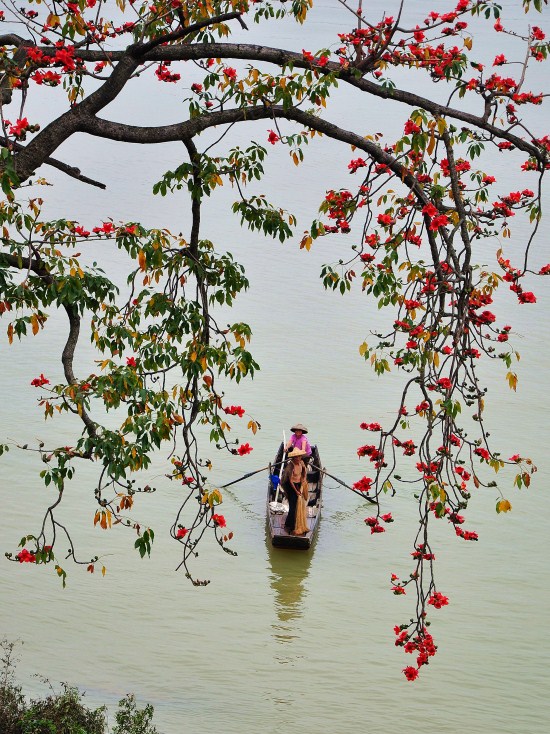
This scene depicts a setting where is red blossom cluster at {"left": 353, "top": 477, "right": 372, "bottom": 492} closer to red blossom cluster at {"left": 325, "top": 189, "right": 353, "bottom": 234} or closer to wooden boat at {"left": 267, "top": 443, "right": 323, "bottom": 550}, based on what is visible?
red blossom cluster at {"left": 325, "top": 189, "right": 353, "bottom": 234}

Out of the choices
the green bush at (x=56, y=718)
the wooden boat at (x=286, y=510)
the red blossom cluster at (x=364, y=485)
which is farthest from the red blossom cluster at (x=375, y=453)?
the wooden boat at (x=286, y=510)

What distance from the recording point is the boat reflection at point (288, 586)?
10219mm

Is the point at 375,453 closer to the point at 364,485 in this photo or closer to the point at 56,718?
the point at 364,485

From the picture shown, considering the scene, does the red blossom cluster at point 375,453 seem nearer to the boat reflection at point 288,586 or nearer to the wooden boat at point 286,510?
the boat reflection at point 288,586

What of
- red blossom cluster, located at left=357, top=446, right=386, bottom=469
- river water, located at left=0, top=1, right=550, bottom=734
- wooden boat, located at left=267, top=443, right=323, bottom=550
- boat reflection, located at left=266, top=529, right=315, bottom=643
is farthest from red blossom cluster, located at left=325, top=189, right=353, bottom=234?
→ wooden boat, located at left=267, top=443, right=323, bottom=550

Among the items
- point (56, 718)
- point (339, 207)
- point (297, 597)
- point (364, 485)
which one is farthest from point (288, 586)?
point (364, 485)

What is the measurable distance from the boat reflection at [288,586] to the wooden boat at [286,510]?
0.12m

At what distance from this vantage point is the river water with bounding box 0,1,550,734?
8.91 meters

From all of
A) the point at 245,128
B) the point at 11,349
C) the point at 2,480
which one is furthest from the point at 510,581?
the point at 245,128

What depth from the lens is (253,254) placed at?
2214 centimetres

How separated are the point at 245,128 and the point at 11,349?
15793 millimetres

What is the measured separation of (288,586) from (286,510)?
103 centimetres

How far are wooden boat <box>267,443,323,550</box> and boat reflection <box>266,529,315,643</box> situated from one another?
120 mm

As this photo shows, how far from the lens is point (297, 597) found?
10852mm
